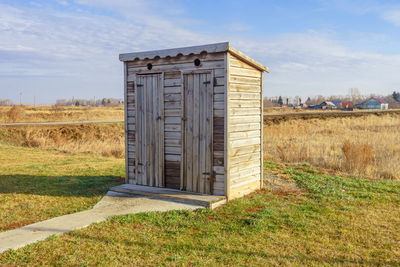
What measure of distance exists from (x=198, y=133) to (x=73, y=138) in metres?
19.3

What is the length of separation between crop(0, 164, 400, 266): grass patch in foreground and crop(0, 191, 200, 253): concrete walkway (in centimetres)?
24

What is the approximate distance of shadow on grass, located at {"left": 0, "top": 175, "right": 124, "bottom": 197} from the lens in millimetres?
8492

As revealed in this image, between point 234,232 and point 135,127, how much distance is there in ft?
12.6

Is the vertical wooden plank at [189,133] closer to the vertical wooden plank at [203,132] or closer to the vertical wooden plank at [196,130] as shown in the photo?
the vertical wooden plank at [196,130]

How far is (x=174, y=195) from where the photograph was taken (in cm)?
755

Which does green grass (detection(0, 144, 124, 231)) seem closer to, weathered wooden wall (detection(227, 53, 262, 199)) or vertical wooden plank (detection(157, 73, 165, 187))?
vertical wooden plank (detection(157, 73, 165, 187))

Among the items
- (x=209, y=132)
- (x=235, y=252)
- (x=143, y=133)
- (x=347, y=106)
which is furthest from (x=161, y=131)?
(x=347, y=106)

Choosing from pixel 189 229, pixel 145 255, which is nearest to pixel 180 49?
pixel 189 229

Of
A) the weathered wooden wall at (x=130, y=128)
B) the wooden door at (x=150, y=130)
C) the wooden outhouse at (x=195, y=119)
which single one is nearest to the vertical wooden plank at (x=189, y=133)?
the wooden outhouse at (x=195, y=119)

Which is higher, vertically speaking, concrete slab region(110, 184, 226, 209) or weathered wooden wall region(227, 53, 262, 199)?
weathered wooden wall region(227, 53, 262, 199)

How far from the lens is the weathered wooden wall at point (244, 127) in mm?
7570

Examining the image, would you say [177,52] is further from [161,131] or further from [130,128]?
[130,128]

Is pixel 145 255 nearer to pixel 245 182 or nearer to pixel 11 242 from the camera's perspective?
pixel 11 242

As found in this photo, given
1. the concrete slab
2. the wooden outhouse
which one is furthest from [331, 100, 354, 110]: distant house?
the concrete slab
